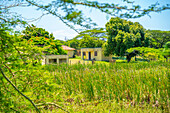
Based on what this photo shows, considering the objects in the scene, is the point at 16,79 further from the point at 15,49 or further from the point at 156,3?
the point at 156,3

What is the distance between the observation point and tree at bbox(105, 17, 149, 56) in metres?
19.3

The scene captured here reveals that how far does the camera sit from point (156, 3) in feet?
2.46

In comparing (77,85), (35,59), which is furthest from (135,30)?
(35,59)

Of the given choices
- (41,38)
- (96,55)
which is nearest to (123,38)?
(96,55)

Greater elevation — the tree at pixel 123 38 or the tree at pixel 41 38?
the tree at pixel 123 38

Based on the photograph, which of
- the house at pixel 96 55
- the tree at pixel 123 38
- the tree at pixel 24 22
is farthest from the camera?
the house at pixel 96 55

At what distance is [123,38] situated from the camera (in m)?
19.4

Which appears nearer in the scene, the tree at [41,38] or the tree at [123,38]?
the tree at [41,38]

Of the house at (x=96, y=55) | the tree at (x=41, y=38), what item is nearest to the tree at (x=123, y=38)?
the house at (x=96, y=55)

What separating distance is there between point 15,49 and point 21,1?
1.90 ft

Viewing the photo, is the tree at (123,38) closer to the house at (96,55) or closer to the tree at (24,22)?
the house at (96,55)

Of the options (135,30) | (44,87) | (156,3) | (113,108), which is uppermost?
(135,30)

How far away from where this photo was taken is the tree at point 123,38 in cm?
1931

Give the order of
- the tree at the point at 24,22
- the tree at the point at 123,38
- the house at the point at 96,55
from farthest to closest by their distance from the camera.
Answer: the house at the point at 96,55 < the tree at the point at 123,38 < the tree at the point at 24,22
